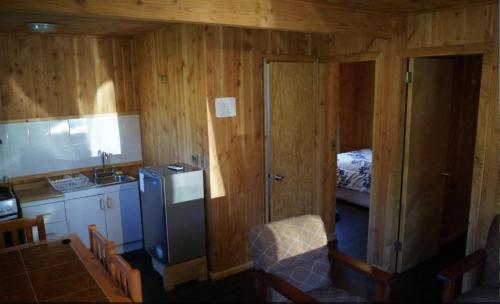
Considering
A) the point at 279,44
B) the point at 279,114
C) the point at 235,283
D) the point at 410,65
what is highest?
the point at 279,44

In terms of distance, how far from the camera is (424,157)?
334 centimetres

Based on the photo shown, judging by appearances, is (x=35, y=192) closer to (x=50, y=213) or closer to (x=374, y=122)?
(x=50, y=213)

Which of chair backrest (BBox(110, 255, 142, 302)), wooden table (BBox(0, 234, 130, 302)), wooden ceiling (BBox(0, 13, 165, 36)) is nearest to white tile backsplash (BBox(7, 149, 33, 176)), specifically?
wooden ceiling (BBox(0, 13, 165, 36))

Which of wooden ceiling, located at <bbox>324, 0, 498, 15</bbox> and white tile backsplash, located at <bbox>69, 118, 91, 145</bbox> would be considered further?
white tile backsplash, located at <bbox>69, 118, 91, 145</bbox>

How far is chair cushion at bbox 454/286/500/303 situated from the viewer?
2.28m

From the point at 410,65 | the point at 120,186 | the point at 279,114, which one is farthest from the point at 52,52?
the point at 410,65

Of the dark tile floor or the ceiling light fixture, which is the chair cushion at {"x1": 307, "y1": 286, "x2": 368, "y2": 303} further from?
the ceiling light fixture

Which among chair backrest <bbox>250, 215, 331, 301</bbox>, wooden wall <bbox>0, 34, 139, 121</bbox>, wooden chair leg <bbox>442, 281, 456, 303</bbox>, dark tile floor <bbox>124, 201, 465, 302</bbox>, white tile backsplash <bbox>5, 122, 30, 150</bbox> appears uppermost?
wooden wall <bbox>0, 34, 139, 121</bbox>

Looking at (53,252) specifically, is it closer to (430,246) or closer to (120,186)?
(120,186)

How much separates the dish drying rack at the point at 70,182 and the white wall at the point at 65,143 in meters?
0.10

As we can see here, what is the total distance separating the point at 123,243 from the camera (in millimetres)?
3896

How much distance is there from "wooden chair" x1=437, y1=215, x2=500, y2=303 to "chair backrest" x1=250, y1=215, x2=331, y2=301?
67 cm

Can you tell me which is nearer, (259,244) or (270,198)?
(259,244)

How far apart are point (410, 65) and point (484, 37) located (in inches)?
22.2
